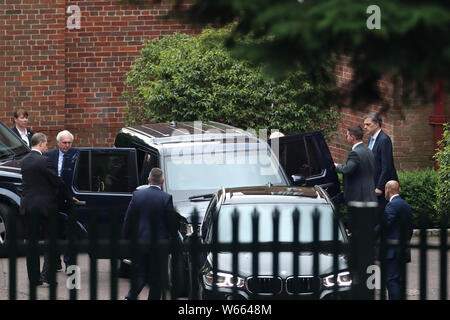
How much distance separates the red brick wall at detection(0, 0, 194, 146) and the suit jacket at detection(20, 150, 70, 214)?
7703mm

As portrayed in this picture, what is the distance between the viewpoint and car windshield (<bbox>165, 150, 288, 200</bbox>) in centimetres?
1158

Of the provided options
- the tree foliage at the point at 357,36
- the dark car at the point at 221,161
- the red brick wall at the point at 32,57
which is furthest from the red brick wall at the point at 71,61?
the tree foliage at the point at 357,36

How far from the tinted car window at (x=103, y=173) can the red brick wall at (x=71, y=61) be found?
22.5ft

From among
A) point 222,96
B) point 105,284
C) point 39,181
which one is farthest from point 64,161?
point 105,284

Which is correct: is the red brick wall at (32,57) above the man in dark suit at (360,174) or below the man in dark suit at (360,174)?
above

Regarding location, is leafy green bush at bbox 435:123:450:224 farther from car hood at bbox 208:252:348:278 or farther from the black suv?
car hood at bbox 208:252:348:278

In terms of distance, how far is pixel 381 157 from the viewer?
40.0ft

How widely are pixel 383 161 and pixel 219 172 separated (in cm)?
220

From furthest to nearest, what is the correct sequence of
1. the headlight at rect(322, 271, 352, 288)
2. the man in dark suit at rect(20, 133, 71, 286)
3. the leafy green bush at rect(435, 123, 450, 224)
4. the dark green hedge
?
the dark green hedge
the leafy green bush at rect(435, 123, 450, 224)
the man in dark suit at rect(20, 133, 71, 286)
the headlight at rect(322, 271, 352, 288)

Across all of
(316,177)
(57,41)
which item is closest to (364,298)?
(316,177)

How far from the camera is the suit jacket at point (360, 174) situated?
11.6m

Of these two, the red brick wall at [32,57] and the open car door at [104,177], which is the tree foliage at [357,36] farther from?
the red brick wall at [32,57]

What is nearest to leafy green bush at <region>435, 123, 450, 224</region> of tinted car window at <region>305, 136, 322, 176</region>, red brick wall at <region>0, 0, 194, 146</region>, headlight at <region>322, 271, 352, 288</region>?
tinted car window at <region>305, 136, 322, 176</region>
